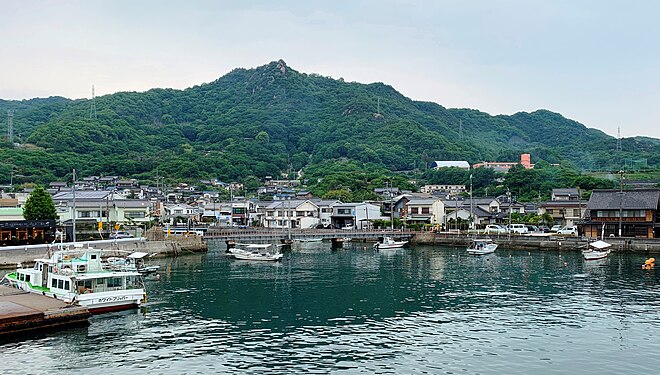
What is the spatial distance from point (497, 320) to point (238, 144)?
462 feet

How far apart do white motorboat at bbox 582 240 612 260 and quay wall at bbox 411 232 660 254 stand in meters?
2.07

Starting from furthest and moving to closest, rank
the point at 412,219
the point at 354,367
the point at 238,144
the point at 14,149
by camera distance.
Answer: the point at 238,144 < the point at 14,149 < the point at 412,219 < the point at 354,367

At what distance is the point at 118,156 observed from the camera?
443 feet

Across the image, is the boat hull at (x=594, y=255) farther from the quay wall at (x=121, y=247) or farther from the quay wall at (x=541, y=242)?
the quay wall at (x=121, y=247)

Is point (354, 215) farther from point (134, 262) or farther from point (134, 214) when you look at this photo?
point (134, 262)

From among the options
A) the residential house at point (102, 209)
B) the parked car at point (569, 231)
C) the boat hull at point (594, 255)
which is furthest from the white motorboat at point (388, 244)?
the residential house at point (102, 209)

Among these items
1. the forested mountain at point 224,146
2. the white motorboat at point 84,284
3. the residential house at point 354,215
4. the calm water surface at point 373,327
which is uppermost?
the forested mountain at point 224,146

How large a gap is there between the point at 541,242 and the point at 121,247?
43.5 metres

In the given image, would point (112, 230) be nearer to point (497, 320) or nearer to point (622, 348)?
point (497, 320)

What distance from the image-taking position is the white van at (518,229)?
68969 millimetres

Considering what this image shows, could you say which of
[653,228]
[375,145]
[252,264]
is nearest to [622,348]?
[252,264]

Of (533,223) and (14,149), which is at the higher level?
(14,149)

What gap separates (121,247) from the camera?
50.5 meters

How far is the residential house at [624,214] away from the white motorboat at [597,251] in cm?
428
